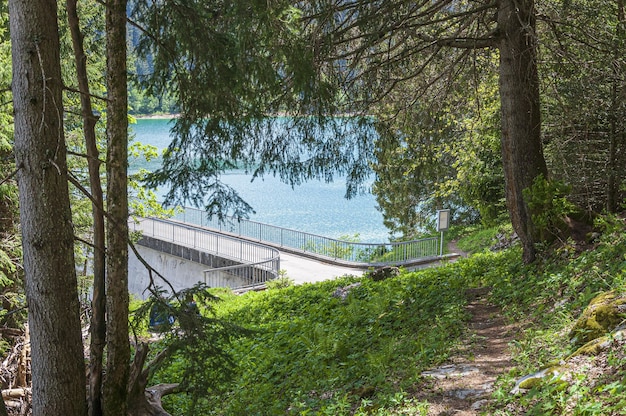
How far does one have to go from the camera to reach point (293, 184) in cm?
875

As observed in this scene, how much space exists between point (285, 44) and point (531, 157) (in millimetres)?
4162

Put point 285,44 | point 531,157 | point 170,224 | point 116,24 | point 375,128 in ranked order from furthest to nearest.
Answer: point 170,224 → point 375,128 → point 531,157 → point 285,44 → point 116,24

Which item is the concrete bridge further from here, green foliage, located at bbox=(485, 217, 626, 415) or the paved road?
green foliage, located at bbox=(485, 217, 626, 415)

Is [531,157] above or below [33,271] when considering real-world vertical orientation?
above

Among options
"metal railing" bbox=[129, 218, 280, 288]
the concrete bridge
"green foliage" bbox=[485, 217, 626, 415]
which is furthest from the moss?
"metal railing" bbox=[129, 218, 280, 288]

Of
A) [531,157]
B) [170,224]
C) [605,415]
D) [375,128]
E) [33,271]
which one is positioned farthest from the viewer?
[170,224]

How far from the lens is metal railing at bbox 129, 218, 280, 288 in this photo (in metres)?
23.6

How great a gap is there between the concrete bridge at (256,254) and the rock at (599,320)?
1672 cm

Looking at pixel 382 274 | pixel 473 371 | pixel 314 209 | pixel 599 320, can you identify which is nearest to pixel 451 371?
pixel 473 371

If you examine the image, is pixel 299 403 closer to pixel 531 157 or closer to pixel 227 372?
pixel 227 372

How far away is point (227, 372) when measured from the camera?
6.20 meters

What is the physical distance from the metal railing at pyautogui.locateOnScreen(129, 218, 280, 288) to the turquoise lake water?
9.19 m

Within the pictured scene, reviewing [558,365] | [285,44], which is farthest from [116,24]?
[558,365]

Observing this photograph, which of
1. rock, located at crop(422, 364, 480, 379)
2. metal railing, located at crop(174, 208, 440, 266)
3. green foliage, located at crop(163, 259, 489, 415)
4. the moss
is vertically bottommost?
metal railing, located at crop(174, 208, 440, 266)
